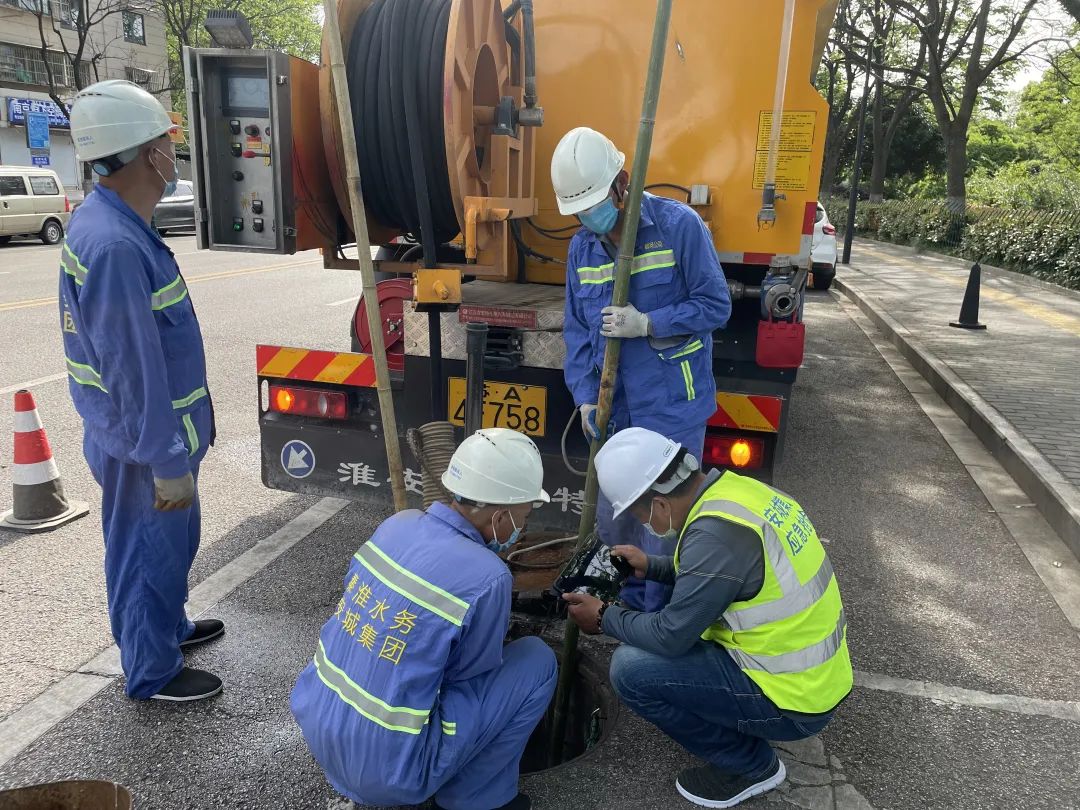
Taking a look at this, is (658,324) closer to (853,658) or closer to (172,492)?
(853,658)

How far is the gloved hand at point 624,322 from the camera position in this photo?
2975mm

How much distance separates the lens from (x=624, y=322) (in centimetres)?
299

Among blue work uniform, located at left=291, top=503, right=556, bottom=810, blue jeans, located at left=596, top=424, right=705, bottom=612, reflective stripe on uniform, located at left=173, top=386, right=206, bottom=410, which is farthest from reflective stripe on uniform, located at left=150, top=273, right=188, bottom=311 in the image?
blue jeans, located at left=596, top=424, right=705, bottom=612

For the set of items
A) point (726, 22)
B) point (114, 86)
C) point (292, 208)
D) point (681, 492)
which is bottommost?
point (681, 492)

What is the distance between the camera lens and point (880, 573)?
166 inches

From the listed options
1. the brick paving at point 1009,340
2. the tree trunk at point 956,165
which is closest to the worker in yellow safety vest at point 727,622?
the brick paving at point 1009,340

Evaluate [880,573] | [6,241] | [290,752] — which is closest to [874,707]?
[880,573]

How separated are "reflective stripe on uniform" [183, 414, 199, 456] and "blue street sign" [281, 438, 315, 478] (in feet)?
3.79

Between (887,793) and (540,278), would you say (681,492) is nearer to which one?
(887,793)

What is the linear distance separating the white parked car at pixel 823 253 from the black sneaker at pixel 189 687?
37.4 ft

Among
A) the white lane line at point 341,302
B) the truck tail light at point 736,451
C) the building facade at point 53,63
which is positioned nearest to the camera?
the truck tail light at point 736,451

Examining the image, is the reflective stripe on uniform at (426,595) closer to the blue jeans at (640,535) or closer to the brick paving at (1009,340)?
the blue jeans at (640,535)

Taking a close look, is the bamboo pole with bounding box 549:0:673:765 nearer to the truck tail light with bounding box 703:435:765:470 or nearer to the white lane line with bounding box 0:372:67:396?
the truck tail light with bounding box 703:435:765:470

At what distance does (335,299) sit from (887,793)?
1039 centimetres
